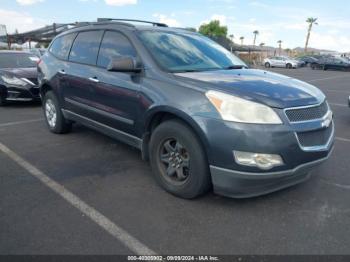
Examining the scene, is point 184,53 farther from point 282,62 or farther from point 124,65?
point 282,62

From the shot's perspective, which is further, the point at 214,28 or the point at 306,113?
the point at 214,28

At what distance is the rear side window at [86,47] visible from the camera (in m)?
4.65

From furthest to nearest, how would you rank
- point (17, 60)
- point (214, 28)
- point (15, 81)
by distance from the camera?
point (214, 28)
point (17, 60)
point (15, 81)

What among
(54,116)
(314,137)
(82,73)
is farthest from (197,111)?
(54,116)

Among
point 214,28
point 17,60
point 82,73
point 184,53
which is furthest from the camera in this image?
point 214,28

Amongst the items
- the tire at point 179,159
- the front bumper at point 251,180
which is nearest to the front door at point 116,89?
the tire at point 179,159

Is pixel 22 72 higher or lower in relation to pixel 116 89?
lower

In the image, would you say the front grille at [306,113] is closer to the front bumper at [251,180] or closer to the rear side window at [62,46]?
the front bumper at [251,180]

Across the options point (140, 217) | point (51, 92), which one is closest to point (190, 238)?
point (140, 217)

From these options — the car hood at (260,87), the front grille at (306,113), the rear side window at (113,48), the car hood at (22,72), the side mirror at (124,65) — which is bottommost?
the car hood at (22,72)

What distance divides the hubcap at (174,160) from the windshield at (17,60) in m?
7.24

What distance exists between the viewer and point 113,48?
14.2ft

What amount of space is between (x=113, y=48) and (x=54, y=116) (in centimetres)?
219

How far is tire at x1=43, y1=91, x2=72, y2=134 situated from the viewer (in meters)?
5.69
